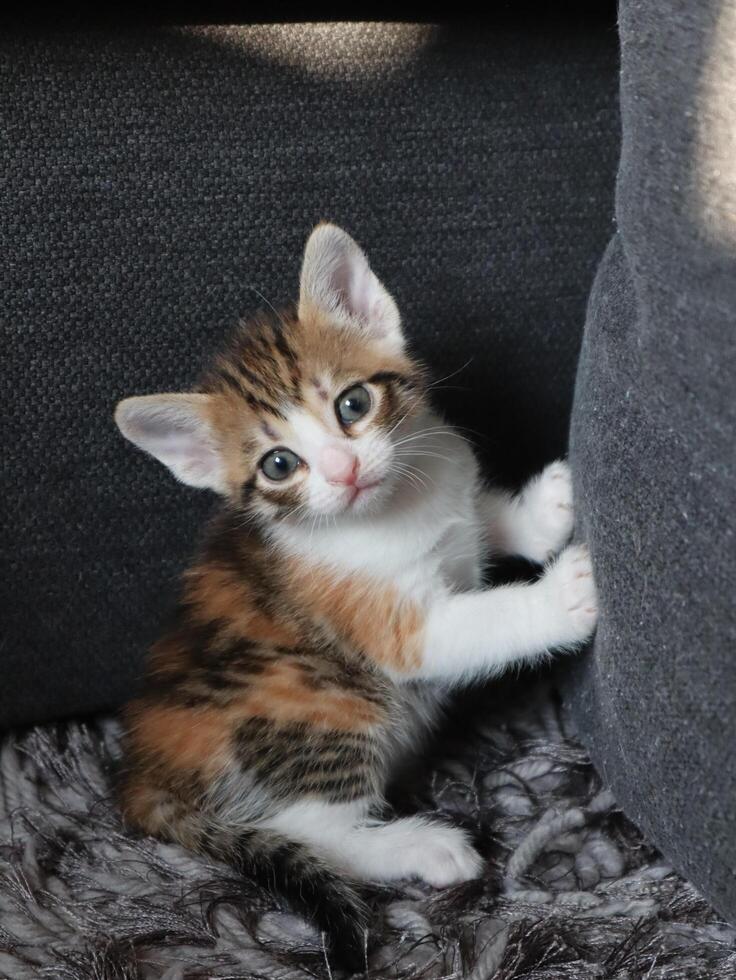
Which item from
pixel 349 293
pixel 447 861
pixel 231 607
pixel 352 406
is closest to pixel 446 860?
pixel 447 861

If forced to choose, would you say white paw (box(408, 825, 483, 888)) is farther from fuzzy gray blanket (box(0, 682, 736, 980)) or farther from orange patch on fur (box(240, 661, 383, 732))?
orange patch on fur (box(240, 661, 383, 732))

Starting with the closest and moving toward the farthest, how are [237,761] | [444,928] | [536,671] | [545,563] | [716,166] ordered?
[716,166]
[444,928]
[237,761]
[545,563]
[536,671]

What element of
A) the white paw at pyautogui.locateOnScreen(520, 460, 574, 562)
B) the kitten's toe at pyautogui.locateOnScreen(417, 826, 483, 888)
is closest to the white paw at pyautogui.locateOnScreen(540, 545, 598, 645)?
the white paw at pyautogui.locateOnScreen(520, 460, 574, 562)

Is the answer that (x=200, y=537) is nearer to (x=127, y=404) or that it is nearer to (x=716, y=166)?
(x=127, y=404)

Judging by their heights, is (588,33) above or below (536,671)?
above

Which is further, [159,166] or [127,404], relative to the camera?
[159,166]

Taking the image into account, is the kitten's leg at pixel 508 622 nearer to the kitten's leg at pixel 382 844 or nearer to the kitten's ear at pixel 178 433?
the kitten's leg at pixel 382 844

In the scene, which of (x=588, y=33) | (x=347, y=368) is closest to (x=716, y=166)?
(x=347, y=368)

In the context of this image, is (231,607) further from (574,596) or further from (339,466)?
(574,596)
